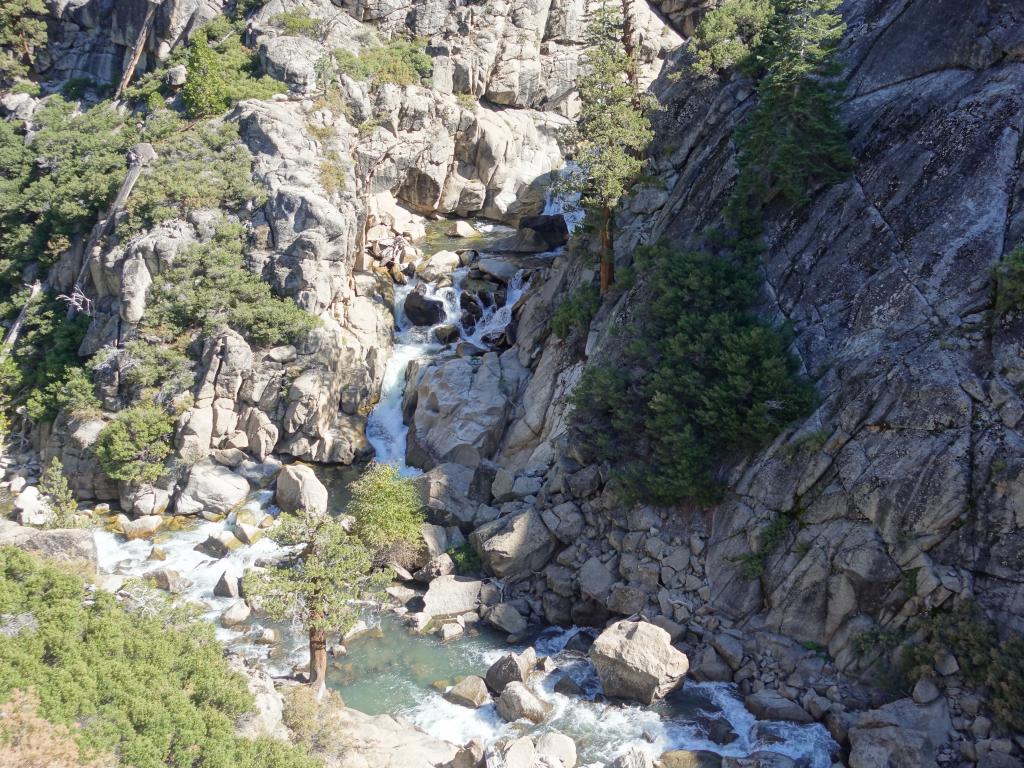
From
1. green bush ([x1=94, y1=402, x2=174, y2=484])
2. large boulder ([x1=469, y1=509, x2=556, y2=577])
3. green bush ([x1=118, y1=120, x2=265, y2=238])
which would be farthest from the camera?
green bush ([x1=118, y1=120, x2=265, y2=238])

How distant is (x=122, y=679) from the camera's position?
15742 millimetres

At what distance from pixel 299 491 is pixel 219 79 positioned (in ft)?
87.3

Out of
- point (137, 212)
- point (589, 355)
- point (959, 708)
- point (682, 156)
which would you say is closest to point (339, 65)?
point (137, 212)

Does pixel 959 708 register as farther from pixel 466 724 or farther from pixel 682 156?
pixel 682 156

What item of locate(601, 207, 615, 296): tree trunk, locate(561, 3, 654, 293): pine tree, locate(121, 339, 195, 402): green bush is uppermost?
locate(561, 3, 654, 293): pine tree

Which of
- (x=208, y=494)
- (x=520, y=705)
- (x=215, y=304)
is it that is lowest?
(x=208, y=494)

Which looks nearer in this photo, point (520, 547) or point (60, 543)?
point (60, 543)

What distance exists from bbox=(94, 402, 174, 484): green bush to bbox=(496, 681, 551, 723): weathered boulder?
61.4 ft

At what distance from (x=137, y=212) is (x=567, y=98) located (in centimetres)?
3123

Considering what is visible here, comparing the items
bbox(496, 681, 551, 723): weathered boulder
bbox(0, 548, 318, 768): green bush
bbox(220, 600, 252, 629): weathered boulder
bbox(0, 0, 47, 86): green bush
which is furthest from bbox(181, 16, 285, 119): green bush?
bbox(496, 681, 551, 723): weathered boulder

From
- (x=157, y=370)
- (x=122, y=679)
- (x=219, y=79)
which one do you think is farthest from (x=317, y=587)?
(x=219, y=79)

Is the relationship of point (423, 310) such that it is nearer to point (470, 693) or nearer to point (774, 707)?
point (470, 693)

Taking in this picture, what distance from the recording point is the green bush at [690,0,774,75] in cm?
3306

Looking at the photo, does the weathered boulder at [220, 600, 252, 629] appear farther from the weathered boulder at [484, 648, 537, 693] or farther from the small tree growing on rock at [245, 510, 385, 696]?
the weathered boulder at [484, 648, 537, 693]
